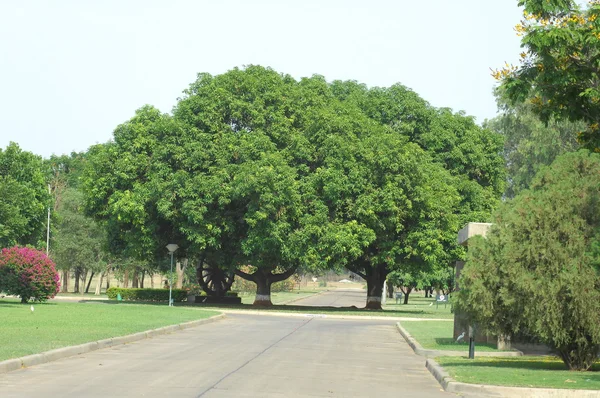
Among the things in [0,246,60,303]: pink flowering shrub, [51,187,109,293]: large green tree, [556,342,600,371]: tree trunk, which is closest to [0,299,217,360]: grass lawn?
[0,246,60,303]: pink flowering shrub

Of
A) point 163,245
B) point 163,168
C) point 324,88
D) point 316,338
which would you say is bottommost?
point 316,338

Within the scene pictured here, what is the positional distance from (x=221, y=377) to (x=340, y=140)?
3384 cm

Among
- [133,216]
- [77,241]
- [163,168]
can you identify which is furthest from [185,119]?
[77,241]

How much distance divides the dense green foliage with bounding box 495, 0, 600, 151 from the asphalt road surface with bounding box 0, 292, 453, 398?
6.02 meters

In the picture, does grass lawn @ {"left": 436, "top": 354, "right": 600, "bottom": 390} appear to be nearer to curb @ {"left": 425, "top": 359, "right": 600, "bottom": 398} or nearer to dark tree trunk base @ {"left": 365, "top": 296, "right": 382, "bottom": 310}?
curb @ {"left": 425, "top": 359, "right": 600, "bottom": 398}

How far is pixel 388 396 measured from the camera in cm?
1282

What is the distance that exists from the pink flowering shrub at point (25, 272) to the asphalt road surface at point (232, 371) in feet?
49.7

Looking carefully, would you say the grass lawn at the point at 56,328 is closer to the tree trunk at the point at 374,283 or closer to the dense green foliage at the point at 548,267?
the dense green foliage at the point at 548,267

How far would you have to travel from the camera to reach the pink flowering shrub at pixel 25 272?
3747cm

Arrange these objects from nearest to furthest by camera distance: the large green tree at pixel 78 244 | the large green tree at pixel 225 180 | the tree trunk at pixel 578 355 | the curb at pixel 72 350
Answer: the curb at pixel 72 350 → the tree trunk at pixel 578 355 → the large green tree at pixel 225 180 → the large green tree at pixel 78 244

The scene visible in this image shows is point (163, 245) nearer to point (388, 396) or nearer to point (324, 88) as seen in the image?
point (324, 88)

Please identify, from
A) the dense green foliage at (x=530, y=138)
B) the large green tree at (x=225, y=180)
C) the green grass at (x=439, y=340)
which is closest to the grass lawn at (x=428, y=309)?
the large green tree at (x=225, y=180)

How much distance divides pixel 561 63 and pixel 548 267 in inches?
165

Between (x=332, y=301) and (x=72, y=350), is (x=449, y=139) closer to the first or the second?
(x=332, y=301)
